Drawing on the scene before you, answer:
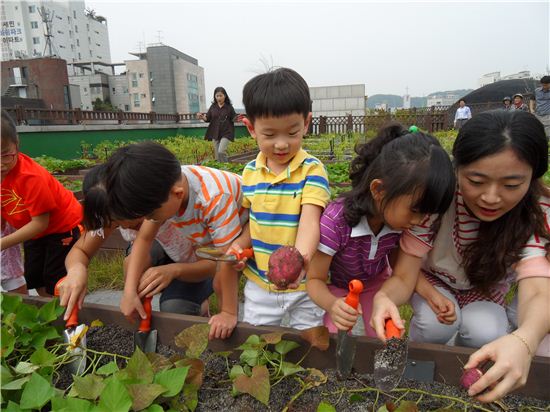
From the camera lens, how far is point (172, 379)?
1.03 m

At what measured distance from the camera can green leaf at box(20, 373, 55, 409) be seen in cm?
98

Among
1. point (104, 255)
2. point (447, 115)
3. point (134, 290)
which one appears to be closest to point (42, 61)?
point (447, 115)

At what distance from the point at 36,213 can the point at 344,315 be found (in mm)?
1700

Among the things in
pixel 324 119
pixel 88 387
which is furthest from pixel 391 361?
pixel 324 119

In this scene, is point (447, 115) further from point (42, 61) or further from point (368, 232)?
point (42, 61)

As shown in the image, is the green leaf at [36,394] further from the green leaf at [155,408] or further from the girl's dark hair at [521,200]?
the girl's dark hair at [521,200]

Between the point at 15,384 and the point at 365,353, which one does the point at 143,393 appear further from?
the point at 365,353

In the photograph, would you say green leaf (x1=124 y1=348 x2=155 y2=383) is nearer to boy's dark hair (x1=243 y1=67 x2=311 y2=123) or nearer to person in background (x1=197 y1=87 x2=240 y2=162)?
boy's dark hair (x1=243 y1=67 x2=311 y2=123)

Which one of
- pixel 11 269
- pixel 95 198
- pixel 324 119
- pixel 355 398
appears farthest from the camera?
pixel 324 119

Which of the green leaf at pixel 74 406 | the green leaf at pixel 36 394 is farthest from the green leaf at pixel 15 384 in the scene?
the green leaf at pixel 74 406

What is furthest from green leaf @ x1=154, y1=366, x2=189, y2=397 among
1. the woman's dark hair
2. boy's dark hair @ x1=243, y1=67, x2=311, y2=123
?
boy's dark hair @ x1=243, y1=67, x2=311, y2=123

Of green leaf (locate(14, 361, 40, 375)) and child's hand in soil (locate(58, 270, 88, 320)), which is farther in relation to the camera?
child's hand in soil (locate(58, 270, 88, 320))

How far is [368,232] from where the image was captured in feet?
4.52

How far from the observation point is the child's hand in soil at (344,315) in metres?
1.04
